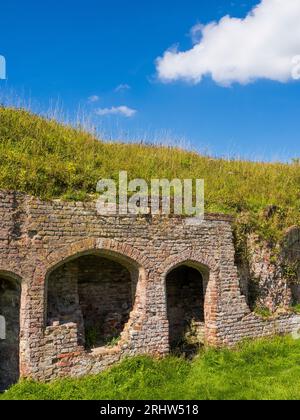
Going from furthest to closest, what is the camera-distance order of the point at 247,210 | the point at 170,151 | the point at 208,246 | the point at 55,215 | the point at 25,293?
the point at 170,151
the point at 247,210
the point at 208,246
the point at 55,215
the point at 25,293

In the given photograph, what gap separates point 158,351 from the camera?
29.8 ft

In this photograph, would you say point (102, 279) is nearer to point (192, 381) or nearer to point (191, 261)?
point (191, 261)

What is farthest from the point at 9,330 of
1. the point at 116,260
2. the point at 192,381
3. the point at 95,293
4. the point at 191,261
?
the point at 191,261

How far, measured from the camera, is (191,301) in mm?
11188

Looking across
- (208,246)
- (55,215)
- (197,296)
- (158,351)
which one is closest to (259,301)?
(197,296)

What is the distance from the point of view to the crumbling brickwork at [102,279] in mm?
7707

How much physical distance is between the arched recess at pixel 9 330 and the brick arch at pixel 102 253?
2.59ft

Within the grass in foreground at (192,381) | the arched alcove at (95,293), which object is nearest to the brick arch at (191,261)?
the arched alcove at (95,293)

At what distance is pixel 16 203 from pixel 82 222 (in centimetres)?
134

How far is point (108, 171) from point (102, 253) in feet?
10.1

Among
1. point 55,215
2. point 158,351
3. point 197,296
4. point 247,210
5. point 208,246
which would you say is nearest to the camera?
point 55,215

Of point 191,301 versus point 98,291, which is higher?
point 98,291

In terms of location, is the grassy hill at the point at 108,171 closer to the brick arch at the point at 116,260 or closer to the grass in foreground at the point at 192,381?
the brick arch at the point at 116,260

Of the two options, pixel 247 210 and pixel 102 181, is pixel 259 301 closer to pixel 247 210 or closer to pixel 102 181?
pixel 247 210
